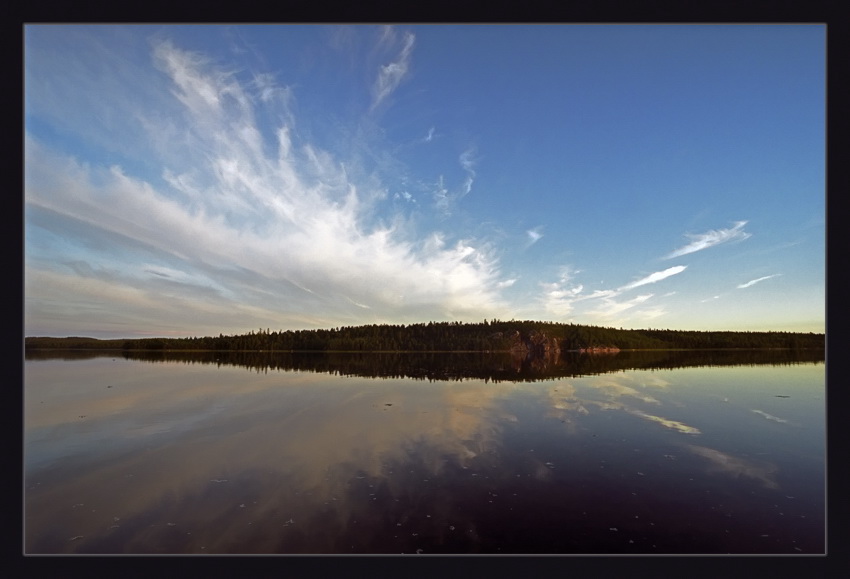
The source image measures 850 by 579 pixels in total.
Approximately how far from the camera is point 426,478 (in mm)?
8969

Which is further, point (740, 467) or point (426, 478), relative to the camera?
point (740, 467)

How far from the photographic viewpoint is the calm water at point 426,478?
6.66 metres

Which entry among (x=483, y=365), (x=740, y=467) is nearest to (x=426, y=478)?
(x=740, y=467)

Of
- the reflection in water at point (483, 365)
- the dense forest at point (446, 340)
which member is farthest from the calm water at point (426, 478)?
the dense forest at point (446, 340)

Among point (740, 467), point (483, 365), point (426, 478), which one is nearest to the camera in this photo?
point (426, 478)

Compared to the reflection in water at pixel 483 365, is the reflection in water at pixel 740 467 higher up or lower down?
higher up

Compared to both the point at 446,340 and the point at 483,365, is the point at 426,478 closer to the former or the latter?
the point at 483,365

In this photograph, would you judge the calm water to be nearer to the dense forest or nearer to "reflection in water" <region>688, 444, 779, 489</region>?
"reflection in water" <region>688, 444, 779, 489</region>

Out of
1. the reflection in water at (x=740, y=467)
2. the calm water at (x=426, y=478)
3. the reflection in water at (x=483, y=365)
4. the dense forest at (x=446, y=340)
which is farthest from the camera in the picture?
the dense forest at (x=446, y=340)

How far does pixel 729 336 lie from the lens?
69.1m

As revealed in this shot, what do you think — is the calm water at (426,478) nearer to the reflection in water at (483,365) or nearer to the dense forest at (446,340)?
the reflection in water at (483,365)
